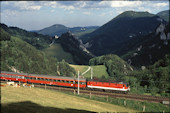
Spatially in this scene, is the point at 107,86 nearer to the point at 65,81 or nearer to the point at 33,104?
the point at 65,81

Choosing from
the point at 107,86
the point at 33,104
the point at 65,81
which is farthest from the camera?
the point at 65,81

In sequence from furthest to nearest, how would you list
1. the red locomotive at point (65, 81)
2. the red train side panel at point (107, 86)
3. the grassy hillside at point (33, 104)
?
1. the red locomotive at point (65, 81)
2. the red train side panel at point (107, 86)
3. the grassy hillside at point (33, 104)

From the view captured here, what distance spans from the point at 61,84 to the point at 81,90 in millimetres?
7373

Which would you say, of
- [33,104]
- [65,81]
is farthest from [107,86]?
[33,104]

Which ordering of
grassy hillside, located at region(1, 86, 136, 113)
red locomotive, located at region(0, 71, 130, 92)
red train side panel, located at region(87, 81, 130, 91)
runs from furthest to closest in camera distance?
1. red locomotive, located at region(0, 71, 130, 92)
2. red train side panel, located at region(87, 81, 130, 91)
3. grassy hillside, located at region(1, 86, 136, 113)

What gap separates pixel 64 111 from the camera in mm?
30094

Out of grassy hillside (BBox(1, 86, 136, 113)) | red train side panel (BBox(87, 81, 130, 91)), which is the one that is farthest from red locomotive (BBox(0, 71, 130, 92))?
grassy hillside (BBox(1, 86, 136, 113))

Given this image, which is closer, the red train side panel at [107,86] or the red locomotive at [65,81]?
the red train side panel at [107,86]

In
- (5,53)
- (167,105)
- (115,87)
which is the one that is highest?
(5,53)

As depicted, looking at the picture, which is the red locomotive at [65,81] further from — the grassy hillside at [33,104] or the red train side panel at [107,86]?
the grassy hillside at [33,104]

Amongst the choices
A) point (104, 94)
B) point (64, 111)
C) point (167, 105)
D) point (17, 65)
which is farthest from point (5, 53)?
point (64, 111)

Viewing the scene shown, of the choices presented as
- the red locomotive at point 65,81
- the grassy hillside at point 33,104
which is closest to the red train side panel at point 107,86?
the red locomotive at point 65,81

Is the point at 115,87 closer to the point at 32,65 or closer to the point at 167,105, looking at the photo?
the point at 167,105

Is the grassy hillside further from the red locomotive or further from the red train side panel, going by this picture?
the red locomotive
